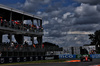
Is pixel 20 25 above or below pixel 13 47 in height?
above

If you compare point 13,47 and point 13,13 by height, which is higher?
point 13,13

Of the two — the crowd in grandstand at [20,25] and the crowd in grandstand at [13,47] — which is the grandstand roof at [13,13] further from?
the crowd in grandstand at [13,47]

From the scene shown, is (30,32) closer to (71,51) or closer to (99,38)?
(71,51)

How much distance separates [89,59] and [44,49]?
12.0m

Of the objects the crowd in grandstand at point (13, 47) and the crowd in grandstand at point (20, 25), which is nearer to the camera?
the crowd in grandstand at point (13, 47)

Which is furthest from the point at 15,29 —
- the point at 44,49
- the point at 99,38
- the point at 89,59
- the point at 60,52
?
the point at 99,38

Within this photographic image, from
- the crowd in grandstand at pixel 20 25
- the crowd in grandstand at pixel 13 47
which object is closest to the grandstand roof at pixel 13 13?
the crowd in grandstand at pixel 20 25

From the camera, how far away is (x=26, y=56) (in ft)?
119

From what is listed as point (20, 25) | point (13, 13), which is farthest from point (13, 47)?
point (13, 13)

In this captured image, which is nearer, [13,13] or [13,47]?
[13,47]

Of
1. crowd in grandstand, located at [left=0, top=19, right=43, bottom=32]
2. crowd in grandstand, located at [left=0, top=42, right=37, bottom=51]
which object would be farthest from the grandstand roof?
crowd in grandstand, located at [left=0, top=42, right=37, bottom=51]

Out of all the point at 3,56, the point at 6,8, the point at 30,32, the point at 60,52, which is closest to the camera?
the point at 3,56

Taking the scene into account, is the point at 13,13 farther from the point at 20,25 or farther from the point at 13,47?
the point at 13,47

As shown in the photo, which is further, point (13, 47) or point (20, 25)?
point (20, 25)
